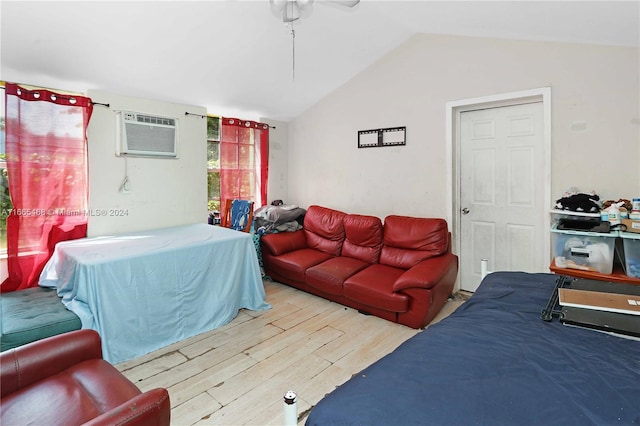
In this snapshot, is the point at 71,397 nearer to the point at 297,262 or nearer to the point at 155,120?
the point at 297,262

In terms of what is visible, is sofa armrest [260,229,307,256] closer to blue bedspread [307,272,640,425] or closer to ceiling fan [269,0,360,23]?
ceiling fan [269,0,360,23]

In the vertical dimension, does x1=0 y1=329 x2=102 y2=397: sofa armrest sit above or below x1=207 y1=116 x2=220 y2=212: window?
below

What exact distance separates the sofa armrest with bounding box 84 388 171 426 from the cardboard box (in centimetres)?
291

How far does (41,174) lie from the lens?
111 inches

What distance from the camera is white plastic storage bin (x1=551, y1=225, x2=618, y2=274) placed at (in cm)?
245

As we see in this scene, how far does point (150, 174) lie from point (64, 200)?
79cm

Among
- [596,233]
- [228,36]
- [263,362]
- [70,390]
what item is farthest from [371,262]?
[70,390]

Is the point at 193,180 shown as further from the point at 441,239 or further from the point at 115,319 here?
the point at 441,239

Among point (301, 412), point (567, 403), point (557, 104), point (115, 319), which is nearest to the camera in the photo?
point (567, 403)

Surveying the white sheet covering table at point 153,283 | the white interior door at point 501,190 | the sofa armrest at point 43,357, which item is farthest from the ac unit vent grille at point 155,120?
the white interior door at point 501,190

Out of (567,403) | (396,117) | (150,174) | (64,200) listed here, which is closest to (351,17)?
(396,117)

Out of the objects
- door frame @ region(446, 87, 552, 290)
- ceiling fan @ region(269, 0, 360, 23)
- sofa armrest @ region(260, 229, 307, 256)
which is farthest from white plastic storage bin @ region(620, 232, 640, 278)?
sofa armrest @ region(260, 229, 307, 256)

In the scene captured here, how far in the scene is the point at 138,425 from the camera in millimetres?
1098

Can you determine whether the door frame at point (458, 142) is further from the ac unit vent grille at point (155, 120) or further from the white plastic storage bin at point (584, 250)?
the ac unit vent grille at point (155, 120)
